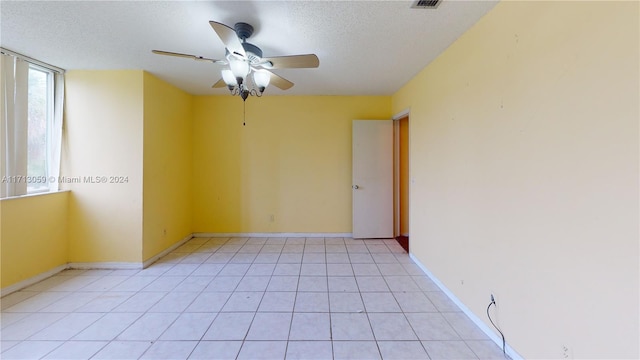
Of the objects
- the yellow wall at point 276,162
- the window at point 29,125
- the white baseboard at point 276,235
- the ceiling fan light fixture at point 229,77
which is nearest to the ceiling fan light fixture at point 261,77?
the ceiling fan light fixture at point 229,77

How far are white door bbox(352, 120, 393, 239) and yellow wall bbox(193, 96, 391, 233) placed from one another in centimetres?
17

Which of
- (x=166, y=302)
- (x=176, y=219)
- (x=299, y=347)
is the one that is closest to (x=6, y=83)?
(x=176, y=219)

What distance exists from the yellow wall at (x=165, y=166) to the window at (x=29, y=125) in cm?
96

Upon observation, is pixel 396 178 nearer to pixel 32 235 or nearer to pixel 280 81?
pixel 280 81

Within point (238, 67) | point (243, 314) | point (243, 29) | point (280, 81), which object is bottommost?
point (243, 314)

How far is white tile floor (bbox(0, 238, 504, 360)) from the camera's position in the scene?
178cm

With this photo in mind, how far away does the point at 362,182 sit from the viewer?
169 inches

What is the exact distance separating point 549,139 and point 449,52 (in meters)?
1.43

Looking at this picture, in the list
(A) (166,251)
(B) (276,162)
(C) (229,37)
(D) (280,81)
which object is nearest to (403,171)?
(B) (276,162)

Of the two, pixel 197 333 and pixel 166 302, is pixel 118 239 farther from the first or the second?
pixel 197 333

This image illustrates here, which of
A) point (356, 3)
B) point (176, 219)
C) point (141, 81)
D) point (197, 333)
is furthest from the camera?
point (176, 219)

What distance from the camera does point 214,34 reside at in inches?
87.4

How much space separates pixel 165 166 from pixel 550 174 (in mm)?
4096

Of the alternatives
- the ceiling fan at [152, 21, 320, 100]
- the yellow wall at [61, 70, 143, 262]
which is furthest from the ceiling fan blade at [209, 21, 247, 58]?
the yellow wall at [61, 70, 143, 262]
